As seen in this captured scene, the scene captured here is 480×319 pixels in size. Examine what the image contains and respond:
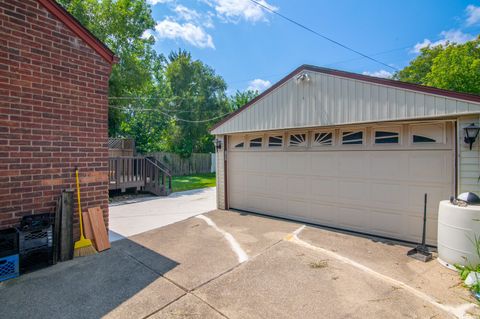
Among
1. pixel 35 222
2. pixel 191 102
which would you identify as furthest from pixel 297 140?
pixel 191 102

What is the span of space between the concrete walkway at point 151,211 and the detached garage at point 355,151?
77.7 inches

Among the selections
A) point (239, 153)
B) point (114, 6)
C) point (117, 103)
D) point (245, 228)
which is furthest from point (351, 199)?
point (114, 6)

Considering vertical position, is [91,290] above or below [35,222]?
below

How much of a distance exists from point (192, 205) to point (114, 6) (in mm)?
13305

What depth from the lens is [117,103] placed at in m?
14.1

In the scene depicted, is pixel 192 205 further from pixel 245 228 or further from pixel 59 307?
pixel 59 307

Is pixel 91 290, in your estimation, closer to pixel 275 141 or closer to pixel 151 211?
pixel 151 211

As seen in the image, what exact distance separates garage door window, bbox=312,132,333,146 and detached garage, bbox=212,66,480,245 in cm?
2

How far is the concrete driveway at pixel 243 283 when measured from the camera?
2.60m

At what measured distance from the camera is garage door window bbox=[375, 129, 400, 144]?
4.66 meters

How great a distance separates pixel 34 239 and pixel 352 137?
5.95 m

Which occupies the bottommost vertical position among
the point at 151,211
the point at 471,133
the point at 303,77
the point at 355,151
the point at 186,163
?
the point at 151,211

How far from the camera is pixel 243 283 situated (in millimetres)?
3170

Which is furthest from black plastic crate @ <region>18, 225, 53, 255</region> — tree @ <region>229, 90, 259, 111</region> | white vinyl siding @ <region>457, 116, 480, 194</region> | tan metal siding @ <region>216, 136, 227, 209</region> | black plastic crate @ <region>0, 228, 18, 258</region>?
tree @ <region>229, 90, 259, 111</region>
